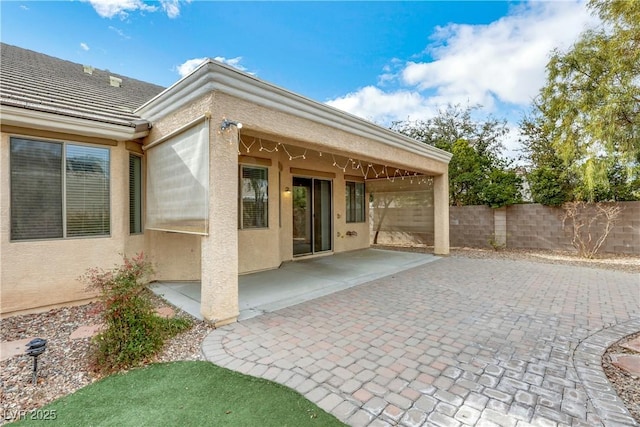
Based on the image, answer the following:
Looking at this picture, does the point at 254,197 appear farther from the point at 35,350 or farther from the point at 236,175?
the point at 35,350

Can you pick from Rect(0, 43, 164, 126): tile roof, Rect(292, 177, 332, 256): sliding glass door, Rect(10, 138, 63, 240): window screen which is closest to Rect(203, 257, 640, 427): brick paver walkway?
Rect(10, 138, 63, 240): window screen

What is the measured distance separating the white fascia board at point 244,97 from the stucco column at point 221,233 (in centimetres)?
69

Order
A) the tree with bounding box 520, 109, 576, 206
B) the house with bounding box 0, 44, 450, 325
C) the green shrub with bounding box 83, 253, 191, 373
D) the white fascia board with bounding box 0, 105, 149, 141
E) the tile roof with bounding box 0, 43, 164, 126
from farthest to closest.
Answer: the tree with bounding box 520, 109, 576, 206, the tile roof with bounding box 0, 43, 164, 126, the white fascia board with bounding box 0, 105, 149, 141, the house with bounding box 0, 44, 450, 325, the green shrub with bounding box 83, 253, 191, 373

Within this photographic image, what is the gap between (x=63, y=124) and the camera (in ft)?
17.5

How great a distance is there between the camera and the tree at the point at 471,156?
13.1m

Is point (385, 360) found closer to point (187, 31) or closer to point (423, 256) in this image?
point (423, 256)

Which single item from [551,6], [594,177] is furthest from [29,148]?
[594,177]

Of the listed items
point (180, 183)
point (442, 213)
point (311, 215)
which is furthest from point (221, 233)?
point (442, 213)

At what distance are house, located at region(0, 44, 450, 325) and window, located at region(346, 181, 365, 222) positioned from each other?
434 centimetres

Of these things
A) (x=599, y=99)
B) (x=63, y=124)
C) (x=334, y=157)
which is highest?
(x=599, y=99)

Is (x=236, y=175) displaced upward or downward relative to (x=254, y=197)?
upward

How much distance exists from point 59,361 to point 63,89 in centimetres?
638

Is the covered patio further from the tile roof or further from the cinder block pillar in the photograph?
the cinder block pillar

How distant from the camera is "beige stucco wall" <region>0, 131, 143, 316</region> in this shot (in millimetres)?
5004
